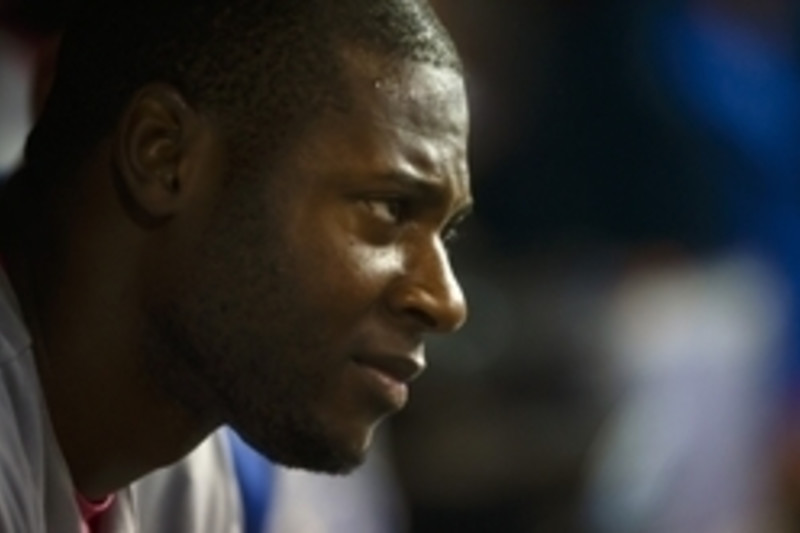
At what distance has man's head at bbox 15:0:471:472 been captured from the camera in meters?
1.23

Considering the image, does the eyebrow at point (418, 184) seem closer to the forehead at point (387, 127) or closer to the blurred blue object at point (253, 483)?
the forehead at point (387, 127)

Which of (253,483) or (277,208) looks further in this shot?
(253,483)

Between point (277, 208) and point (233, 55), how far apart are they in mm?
117

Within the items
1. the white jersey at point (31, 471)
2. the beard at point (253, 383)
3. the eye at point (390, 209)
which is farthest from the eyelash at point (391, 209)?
the white jersey at point (31, 471)

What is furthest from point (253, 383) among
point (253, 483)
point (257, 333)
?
point (253, 483)

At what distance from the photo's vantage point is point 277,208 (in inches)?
48.8

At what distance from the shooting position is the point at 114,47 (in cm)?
128

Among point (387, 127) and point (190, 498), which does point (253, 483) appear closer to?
point (190, 498)

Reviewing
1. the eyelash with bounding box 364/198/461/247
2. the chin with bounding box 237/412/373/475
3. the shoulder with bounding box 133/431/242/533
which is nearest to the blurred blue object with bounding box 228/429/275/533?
the shoulder with bounding box 133/431/242/533

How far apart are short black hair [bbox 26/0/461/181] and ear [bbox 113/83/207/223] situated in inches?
0.5

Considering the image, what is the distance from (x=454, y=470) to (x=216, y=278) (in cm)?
96

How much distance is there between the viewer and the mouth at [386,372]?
124 cm

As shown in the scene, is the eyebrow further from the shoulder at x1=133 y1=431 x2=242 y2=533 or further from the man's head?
the shoulder at x1=133 y1=431 x2=242 y2=533

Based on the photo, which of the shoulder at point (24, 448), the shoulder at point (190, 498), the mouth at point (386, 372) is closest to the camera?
the shoulder at point (24, 448)
